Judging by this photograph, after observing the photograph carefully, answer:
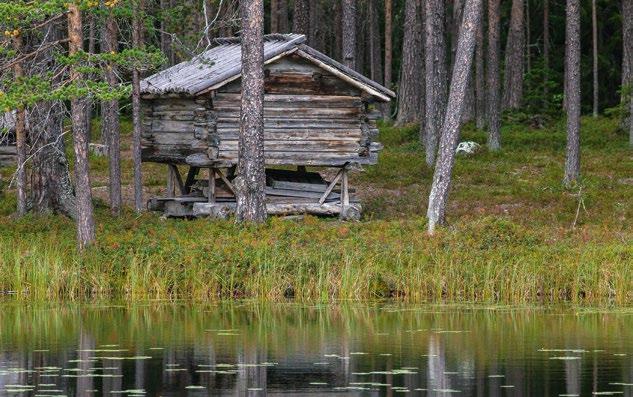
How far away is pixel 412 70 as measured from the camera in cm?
5181

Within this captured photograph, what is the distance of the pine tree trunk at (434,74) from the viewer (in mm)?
41469

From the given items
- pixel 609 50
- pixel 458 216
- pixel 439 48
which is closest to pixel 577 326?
pixel 458 216

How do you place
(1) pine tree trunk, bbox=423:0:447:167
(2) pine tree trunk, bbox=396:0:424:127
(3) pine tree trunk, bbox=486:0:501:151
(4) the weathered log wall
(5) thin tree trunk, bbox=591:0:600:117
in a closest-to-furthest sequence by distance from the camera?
(4) the weathered log wall → (1) pine tree trunk, bbox=423:0:447:167 → (3) pine tree trunk, bbox=486:0:501:151 → (2) pine tree trunk, bbox=396:0:424:127 → (5) thin tree trunk, bbox=591:0:600:117

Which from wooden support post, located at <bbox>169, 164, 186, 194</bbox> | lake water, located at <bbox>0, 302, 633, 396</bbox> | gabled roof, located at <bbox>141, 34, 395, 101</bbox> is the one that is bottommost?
lake water, located at <bbox>0, 302, 633, 396</bbox>

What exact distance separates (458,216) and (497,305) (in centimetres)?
1091

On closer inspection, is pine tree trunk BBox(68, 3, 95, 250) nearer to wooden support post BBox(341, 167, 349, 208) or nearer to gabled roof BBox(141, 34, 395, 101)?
gabled roof BBox(141, 34, 395, 101)

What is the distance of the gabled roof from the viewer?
32.0 m

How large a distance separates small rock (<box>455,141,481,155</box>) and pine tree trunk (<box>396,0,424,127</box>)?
5.17m

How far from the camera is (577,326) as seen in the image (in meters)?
19.5

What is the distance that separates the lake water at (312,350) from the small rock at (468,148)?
22.7 meters

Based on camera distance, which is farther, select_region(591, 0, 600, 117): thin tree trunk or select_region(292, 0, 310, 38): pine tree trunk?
select_region(591, 0, 600, 117): thin tree trunk

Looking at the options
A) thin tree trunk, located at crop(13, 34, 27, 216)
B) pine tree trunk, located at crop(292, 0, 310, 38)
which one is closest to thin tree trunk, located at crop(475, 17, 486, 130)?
pine tree trunk, located at crop(292, 0, 310, 38)

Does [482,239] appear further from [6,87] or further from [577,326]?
[6,87]

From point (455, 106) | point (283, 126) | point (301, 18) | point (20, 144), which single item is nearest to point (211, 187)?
point (283, 126)
